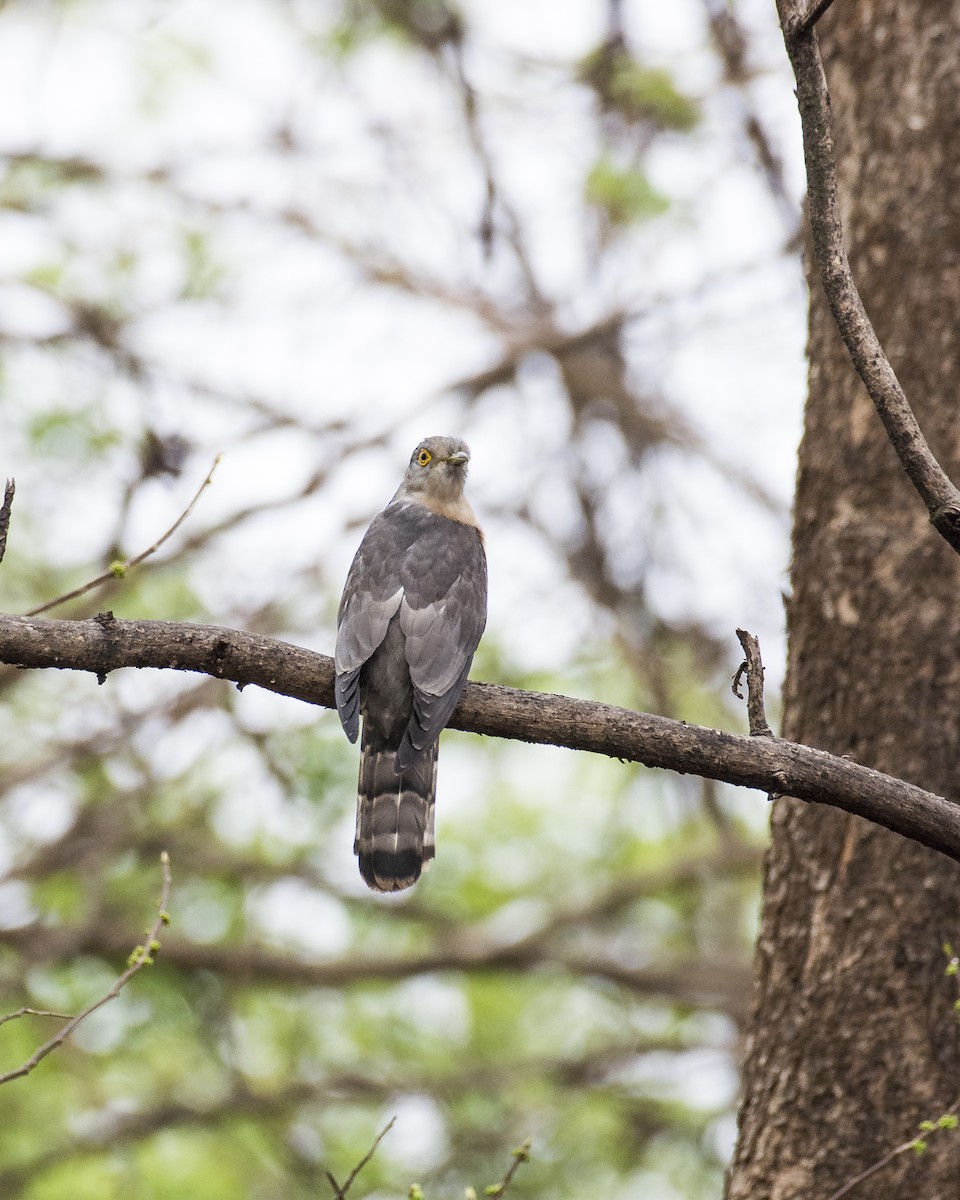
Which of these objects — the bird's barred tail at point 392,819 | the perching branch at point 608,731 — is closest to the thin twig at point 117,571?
the perching branch at point 608,731

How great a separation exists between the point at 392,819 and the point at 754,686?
157 centimetres

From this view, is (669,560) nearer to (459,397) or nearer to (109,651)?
(459,397)

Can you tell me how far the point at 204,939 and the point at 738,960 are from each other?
10.7 feet

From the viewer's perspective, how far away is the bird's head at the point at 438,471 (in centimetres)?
592

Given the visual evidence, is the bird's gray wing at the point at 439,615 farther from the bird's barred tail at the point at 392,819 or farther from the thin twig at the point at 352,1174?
the thin twig at the point at 352,1174

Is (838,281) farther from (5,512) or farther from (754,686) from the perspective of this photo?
(5,512)

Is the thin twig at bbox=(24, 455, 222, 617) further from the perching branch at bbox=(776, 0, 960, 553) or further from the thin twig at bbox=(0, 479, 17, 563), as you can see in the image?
the perching branch at bbox=(776, 0, 960, 553)

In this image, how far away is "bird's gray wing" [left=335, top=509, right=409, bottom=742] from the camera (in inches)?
157

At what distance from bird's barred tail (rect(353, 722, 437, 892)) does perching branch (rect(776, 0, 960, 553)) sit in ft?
6.58

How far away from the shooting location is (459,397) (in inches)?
336

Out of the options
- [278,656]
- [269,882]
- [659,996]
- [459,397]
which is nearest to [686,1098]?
[659,996]

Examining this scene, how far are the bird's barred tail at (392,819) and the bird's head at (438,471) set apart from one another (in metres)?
1.74

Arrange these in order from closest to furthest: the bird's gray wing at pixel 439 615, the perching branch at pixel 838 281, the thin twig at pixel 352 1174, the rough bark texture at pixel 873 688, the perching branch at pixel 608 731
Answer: the thin twig at pixel 352 1174 < the perching branch at pixel 838 281 < the perching branch at pixel 608 731 < the rough bark texture at pixel 873 688 < the bird's gray wing at pixel 439 615

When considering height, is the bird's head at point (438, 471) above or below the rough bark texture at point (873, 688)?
above
